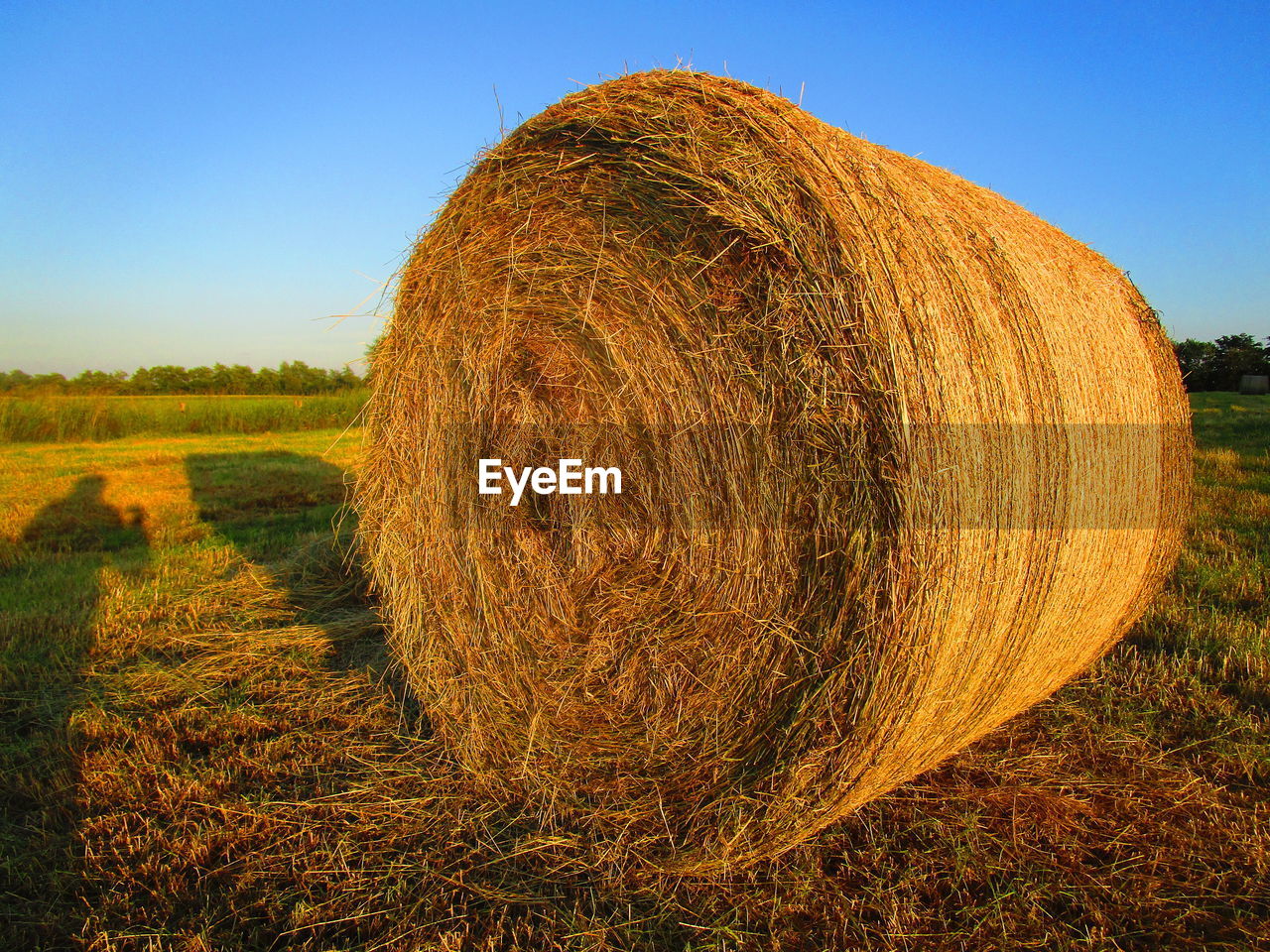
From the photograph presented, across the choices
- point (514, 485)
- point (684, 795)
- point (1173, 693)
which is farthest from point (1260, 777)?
point (514, 485)

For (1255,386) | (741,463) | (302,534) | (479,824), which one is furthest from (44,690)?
(1255,386)

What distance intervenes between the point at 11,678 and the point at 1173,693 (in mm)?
6163

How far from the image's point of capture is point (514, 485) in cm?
340

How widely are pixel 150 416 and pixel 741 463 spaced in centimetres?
2305

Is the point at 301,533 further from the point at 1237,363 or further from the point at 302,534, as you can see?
the point at 1237,363

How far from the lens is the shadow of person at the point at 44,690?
2.59 metres

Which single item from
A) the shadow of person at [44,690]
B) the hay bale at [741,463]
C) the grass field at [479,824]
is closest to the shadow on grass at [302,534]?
the grass field at [479,824]

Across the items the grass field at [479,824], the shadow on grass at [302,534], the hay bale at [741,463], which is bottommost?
the grass field at [479,824]

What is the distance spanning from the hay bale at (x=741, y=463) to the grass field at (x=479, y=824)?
0.29 meters

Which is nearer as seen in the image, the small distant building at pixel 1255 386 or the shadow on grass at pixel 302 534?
the shadow on grass at pixel 302 534

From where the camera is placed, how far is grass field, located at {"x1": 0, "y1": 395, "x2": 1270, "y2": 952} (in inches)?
94.8

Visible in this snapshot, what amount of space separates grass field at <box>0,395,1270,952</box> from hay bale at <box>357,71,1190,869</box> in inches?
11.2

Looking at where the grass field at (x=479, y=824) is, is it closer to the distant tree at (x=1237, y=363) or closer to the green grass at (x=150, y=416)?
the green grass at (x=150, y=416)

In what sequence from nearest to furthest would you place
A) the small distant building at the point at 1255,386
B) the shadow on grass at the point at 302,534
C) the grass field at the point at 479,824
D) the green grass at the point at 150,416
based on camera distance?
the grass field at the point at 479,824
the shadow on grass at the point at 302,534
the green grass at the point at 150,416
the small distant building at the point at 1255,386
